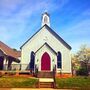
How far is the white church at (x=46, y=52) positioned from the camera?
106 feet

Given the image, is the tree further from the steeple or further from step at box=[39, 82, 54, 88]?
step at box=[39, 82, 54, 88]

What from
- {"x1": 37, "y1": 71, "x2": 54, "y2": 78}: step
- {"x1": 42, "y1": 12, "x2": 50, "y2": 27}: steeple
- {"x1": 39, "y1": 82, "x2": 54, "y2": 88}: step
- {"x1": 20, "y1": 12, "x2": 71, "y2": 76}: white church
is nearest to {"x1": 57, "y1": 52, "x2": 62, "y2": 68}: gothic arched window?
{"x1": 20, "y1": 12, "x2": 71, "y2": 76}: white church

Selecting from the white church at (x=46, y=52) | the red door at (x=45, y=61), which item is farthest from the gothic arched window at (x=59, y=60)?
the red door at (x=45, y=61)

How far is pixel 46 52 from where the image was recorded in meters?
32.4

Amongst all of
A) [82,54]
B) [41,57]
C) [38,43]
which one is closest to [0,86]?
[41,57]

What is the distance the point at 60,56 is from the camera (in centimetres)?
3366

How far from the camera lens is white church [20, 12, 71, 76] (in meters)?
32.2

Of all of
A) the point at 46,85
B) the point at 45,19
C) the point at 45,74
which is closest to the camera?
the point at 46,85

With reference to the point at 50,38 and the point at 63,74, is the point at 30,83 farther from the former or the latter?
the point at 50,38

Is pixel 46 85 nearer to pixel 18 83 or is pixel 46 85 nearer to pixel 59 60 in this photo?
pixel 18 83

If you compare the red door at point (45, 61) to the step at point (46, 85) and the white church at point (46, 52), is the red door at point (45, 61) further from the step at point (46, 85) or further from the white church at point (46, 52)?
the step at point (46, 85)

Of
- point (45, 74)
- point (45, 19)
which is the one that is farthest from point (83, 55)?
point (45, 74)

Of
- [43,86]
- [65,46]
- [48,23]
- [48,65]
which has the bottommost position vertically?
[43,86]

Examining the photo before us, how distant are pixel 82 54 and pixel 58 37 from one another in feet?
128
